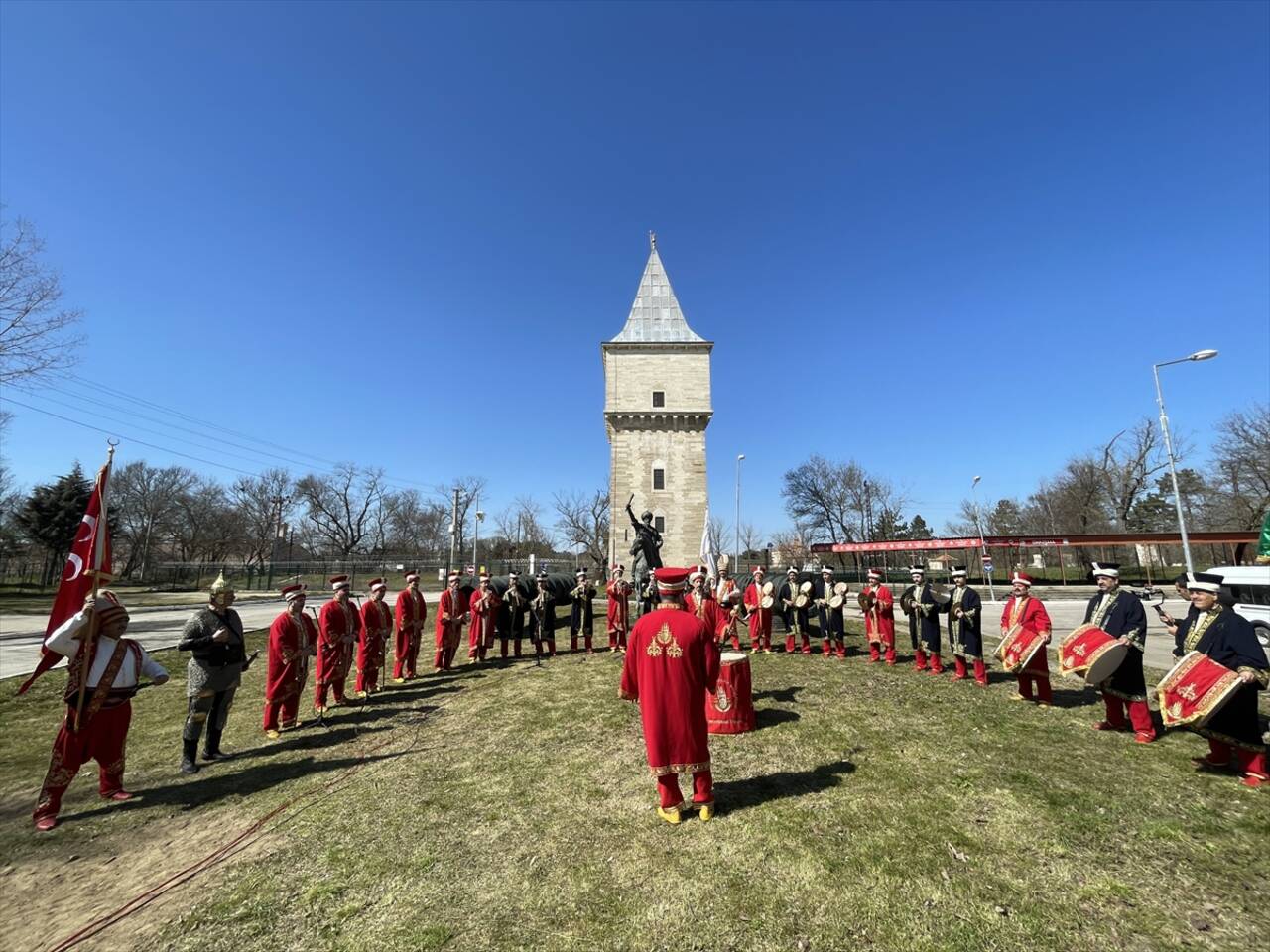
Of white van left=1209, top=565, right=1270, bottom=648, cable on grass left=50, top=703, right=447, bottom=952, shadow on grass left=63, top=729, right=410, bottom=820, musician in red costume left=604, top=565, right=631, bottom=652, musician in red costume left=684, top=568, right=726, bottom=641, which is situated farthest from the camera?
white van left=1209, top=565, right=1270, bottom=648

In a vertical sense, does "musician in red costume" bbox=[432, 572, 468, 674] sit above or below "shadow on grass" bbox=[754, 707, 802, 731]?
above

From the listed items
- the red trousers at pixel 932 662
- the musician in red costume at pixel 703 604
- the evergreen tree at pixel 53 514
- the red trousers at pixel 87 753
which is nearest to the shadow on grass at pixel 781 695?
the musician in red costume at pixel 703 604

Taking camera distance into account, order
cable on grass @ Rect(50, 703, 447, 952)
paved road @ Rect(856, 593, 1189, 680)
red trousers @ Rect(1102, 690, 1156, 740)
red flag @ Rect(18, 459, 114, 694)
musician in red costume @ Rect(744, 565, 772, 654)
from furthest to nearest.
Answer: musician in red costume @ Rect(744, 565, 772, 654), paved road @ Rect(856, 593, 1189, 680), red trousers @ Rect(1102, 690, 1156, 740), red flag @ Rect(18, 459, 114, 694), cable on grass @ Rect(50, 703, 447, 952)

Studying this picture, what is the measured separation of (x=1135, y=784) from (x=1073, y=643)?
2067 millimetres

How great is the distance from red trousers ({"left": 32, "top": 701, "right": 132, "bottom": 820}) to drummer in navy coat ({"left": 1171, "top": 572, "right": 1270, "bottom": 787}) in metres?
11.0

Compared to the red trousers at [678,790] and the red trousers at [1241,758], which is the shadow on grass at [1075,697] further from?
the red trousers at [678,790]

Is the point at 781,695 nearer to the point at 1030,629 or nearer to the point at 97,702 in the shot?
the point at 1030,629

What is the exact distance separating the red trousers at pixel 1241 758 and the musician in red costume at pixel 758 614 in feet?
25.7

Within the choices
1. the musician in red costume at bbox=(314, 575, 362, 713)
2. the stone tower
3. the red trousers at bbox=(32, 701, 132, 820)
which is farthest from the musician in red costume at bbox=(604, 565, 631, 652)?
the stone tower

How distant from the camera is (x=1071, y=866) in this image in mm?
3832

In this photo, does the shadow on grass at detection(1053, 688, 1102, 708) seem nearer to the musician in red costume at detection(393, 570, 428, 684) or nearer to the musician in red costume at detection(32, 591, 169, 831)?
the musician in red costume at detection(393, 570, 428, 684)

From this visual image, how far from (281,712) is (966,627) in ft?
37.7

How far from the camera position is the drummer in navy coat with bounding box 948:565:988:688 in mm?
9352

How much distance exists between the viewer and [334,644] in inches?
337
